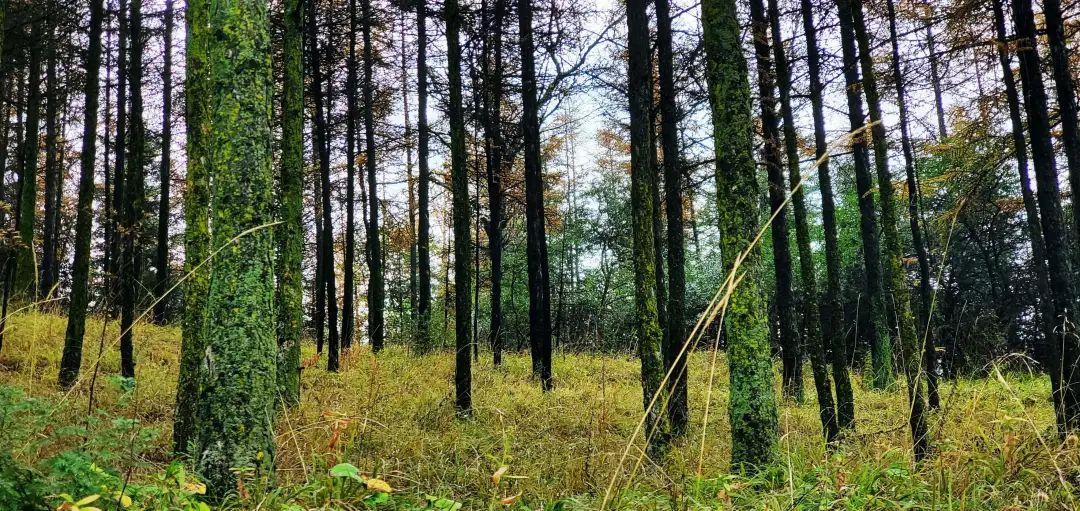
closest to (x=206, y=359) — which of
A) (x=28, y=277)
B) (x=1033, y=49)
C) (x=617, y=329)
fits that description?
(x=1033, y=49)

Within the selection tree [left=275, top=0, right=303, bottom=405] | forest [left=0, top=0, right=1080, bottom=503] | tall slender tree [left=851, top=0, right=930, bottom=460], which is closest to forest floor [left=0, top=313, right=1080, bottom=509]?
forest [left=0, top=0, right=1080, bottom=503]

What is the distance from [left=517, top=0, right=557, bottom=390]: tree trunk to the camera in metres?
10.5

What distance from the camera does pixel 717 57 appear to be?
4516 mm


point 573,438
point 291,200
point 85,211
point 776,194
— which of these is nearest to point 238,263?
point 291,200

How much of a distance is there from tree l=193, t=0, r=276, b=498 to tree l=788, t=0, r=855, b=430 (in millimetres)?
5521

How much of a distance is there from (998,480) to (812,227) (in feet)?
69.7

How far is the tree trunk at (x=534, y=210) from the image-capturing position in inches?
415

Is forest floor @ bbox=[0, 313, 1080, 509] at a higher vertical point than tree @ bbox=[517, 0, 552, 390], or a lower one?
lower

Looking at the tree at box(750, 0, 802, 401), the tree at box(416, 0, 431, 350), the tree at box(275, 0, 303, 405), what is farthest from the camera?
the tree at box(416, 0, 431, 350)

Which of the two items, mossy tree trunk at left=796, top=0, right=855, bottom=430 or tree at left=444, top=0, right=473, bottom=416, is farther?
mossy tree trunk at left=796, top=0, right=855, bottom=430

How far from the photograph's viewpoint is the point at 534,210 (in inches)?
455

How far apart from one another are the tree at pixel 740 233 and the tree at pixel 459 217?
3.86 meters

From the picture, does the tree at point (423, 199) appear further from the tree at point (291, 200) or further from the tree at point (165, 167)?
the tree at point (291, 200)

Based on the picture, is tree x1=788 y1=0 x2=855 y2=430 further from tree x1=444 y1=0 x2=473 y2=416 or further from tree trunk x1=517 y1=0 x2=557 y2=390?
tree trunk x1=517 y1=0 x2=557 y2=390
